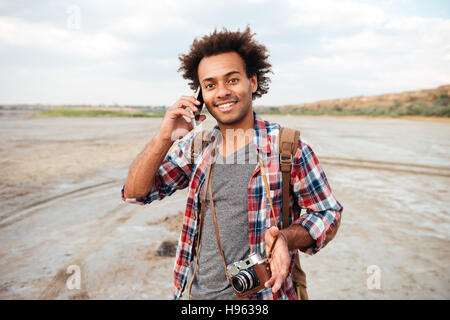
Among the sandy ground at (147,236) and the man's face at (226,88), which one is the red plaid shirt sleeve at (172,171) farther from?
the sandy ground at (147,236)

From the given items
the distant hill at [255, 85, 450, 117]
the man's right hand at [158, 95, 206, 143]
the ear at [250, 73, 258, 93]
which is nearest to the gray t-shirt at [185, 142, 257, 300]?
the man's right hand at [158, 95, 206, 143]

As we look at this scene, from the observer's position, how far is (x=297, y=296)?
69.4 inches

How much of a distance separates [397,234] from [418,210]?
4.52ft

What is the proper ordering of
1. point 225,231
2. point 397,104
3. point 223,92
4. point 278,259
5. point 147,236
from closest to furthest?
point 278,259, point 225,231, point 223,92, point 147,236, point 397,104

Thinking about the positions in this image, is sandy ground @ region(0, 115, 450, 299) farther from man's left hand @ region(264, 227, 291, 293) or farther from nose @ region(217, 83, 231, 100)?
nose @ region(217, 83, 231, 100)

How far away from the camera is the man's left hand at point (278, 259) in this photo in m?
1.38

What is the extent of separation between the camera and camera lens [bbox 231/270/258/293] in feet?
4.90

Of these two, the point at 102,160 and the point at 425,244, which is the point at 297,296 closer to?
the point at 425,244

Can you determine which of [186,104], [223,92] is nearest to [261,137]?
[223,92]

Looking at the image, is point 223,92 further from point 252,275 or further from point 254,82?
point 252,275

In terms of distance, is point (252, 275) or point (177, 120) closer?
point (252, 275)

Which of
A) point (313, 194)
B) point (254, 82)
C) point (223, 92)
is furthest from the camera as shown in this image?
point (254, 82)

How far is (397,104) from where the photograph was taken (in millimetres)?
50062

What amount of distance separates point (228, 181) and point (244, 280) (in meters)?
0.55
